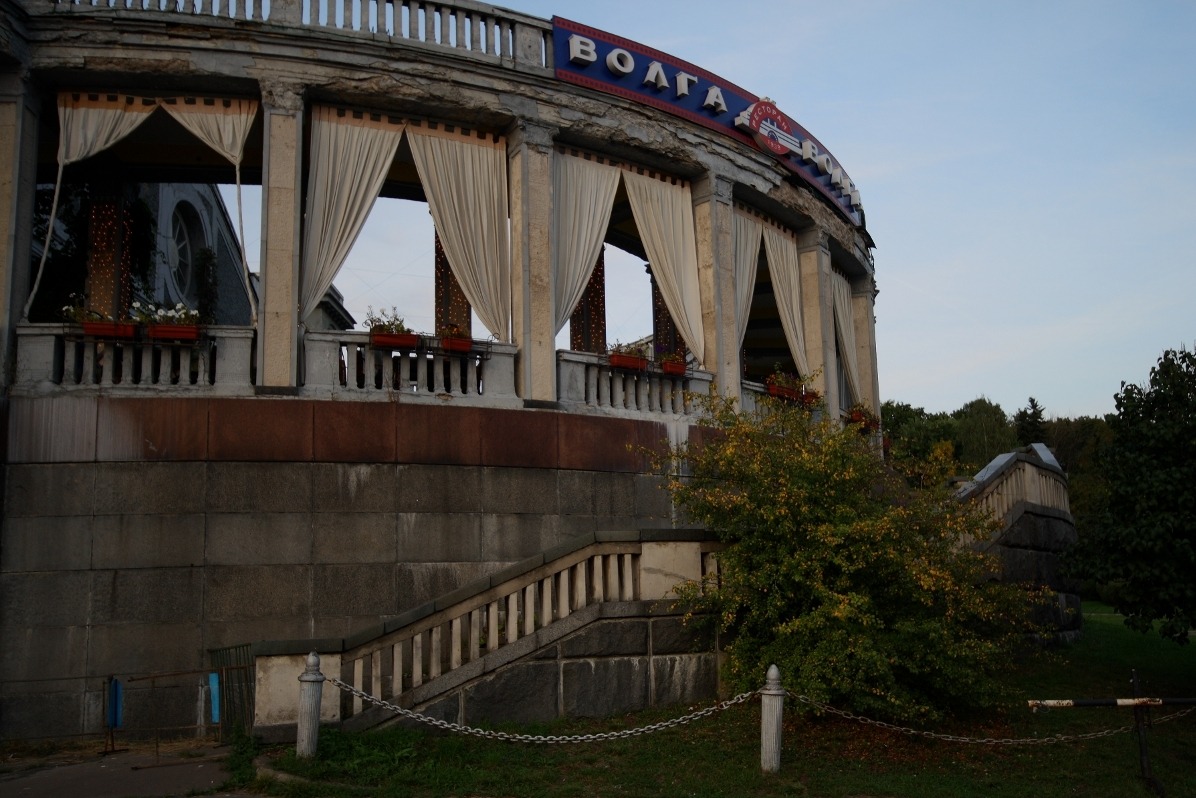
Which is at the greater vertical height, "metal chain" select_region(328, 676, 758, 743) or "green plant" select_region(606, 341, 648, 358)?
"green plant" select_region(606, 341, 648, 358)

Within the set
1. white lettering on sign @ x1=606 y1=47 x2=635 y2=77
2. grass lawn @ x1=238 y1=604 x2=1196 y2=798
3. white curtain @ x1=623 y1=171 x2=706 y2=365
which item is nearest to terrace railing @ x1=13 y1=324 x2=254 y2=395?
grass lawn @ x1=238 y1=604 x2=1196 y2=798

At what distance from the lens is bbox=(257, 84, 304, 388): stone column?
14211mm

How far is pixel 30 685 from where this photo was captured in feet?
41.3

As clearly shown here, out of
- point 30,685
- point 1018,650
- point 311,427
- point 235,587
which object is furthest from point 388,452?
point 1018,650

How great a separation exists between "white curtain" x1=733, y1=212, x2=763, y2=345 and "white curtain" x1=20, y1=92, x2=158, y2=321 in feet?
32.0

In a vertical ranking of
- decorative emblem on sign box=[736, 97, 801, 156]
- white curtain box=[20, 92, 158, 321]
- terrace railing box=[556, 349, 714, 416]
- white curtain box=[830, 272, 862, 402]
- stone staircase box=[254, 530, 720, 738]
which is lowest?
stone staircase box=[254, 530, 720, 738]

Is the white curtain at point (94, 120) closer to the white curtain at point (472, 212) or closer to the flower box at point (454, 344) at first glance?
the white curtain at point (472, 212)

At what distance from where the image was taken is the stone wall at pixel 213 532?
12.8 meters

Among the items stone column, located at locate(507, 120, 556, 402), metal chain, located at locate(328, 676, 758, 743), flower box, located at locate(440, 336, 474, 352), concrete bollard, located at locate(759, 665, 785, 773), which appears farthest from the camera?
stone column, located at locate(507, 120, 556, 402)

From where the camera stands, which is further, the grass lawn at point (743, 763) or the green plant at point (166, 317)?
the green plant at point (166, 317)

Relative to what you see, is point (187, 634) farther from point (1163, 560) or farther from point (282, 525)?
point (1163, 560)

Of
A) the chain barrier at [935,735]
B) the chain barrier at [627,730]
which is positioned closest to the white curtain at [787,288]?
the chain barrier at [935,735]

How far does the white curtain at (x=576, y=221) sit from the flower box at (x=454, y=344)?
1765 millimetres

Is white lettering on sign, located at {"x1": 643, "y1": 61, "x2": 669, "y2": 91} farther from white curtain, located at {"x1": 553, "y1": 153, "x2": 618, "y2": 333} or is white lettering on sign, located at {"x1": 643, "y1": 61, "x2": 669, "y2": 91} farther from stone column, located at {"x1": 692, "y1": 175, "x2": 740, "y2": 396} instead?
stone column, located at {"x1": 692, "y1": 175, "x2": 740, "y2": 396}
